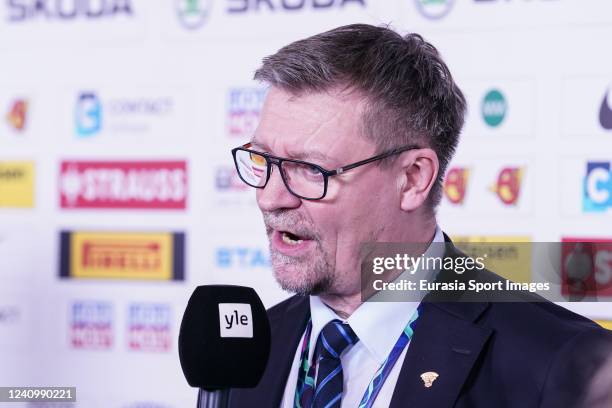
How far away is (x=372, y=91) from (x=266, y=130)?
0.19 m

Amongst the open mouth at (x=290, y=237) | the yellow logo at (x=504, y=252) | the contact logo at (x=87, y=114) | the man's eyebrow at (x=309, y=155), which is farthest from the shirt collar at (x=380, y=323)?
the contact logo at (x=87, y=114)

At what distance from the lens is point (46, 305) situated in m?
2.67

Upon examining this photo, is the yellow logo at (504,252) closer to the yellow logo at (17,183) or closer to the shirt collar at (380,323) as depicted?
the shirt collar at (380,323)

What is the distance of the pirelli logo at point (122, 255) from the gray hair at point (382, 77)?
1196mm

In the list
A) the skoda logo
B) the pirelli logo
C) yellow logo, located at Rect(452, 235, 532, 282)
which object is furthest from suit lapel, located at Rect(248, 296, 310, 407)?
the skoda logo

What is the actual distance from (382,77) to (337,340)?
443 millimetres

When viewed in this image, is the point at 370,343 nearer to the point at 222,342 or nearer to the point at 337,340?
the point at 337,340

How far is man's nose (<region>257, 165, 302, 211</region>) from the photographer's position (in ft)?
4.33

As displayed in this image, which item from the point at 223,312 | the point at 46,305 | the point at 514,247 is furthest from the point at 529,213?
the point at 46,305

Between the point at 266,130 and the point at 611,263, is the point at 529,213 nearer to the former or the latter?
the point at 611,263

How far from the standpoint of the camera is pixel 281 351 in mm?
1500

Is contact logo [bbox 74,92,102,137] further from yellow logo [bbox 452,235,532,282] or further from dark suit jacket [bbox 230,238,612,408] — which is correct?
dark suit jacket [bbox 230,238,612,408]

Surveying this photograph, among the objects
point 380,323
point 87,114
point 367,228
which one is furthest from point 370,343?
point 87,114

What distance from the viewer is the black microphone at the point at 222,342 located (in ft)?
3.32
